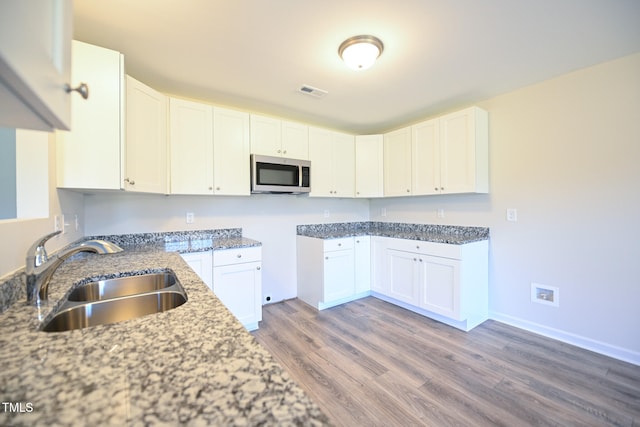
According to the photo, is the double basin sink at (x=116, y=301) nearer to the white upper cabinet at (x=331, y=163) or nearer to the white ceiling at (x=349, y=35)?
the white ceiling at (x=349, y=35)

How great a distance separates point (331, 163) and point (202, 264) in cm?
192

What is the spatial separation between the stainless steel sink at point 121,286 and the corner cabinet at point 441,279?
2338mm

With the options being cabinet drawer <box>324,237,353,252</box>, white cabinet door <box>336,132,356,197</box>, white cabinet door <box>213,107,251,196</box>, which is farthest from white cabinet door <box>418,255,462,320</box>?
white cabinet door <box>213,107,251,196</box>

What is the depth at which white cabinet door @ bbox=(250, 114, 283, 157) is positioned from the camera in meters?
2.76

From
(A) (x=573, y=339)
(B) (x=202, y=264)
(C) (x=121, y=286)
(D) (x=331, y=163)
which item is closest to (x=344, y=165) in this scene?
(D) (x=331, y=163)

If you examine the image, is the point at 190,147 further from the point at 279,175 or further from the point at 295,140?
the point at 295,140

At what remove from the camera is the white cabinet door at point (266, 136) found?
2762mm

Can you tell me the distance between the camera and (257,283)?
257 cm

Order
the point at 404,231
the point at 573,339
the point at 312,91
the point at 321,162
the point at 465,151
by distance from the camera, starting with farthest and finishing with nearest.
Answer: the point at 404,231 → the point at 321,162 → the point at 465,151 → the point at 312,91 → the point at 573,339

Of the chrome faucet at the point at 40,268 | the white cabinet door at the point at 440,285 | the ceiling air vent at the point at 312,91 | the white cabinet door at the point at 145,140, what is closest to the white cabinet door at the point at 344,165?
the ceiling air vent at the point at 312,91

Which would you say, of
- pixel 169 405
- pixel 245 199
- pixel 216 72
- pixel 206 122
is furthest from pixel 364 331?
pixel 216 72

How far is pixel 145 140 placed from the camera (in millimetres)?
2045

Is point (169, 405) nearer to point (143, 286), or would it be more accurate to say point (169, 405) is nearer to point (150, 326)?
point (150, 326)

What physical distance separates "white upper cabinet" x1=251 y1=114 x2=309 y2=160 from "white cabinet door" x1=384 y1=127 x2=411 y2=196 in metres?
1.11
